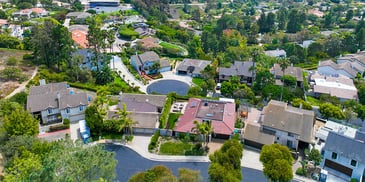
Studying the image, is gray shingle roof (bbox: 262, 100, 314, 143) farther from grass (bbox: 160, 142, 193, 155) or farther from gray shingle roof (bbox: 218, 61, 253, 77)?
gray shingle roof (bbox: 218, 61, 253, 77)

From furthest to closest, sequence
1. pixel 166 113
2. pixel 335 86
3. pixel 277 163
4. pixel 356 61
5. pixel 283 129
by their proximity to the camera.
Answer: pixel 356 61
pixel 335 86
pixel 166 113
pixel 283 129
pixel 277 163

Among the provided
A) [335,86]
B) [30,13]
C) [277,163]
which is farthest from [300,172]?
[30,13]

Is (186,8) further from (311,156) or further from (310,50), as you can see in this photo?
(311,156)

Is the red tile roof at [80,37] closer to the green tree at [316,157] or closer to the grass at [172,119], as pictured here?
the grass at [172,119]

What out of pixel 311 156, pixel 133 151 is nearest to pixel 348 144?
pixel 311 156

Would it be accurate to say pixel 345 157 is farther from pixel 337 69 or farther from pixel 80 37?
pixel 80 37
